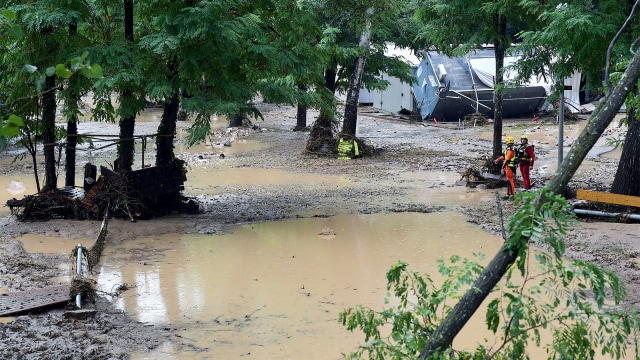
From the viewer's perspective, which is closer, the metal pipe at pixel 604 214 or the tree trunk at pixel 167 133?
the metal pipe at pixel 604 214

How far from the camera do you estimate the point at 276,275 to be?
11102 mm

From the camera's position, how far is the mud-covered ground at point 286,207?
8359mm

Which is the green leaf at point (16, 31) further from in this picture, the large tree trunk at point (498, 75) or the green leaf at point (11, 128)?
the large tree trunk at point (498, 75)

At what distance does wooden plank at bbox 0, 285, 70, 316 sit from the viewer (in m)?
9.03

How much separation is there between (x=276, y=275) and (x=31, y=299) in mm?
3447

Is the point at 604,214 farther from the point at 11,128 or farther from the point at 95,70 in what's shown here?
the point at 11,128

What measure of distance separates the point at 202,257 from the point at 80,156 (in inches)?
551

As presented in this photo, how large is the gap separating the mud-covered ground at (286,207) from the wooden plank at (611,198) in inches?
17.0

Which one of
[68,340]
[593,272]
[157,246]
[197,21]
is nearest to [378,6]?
[197,21]

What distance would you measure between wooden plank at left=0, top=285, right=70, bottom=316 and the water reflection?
77 cm

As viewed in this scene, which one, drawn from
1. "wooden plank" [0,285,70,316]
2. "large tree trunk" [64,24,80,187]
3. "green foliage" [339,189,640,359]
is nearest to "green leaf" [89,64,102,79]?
"green foliage" [339,189,640,359]

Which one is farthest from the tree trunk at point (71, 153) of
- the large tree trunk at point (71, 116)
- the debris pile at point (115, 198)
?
the debris pile at point (115, 198)

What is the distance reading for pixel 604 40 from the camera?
13312 mm

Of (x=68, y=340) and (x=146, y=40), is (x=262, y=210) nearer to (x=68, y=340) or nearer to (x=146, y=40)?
(x=146, y=40)
